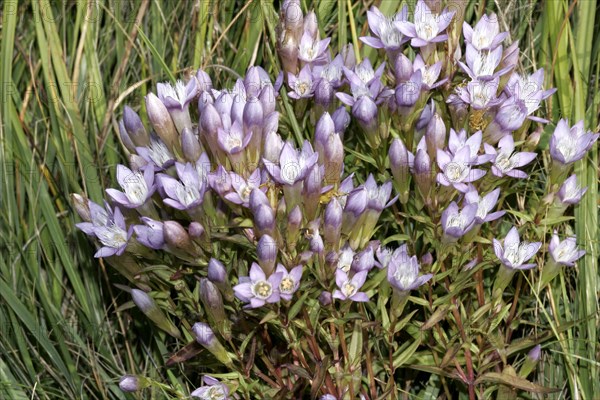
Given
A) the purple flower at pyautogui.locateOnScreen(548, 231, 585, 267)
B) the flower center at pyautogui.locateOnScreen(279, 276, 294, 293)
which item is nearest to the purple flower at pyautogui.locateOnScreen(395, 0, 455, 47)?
the purple flower at pyautogui.locateOnScreen(548, 231, 585, 267)

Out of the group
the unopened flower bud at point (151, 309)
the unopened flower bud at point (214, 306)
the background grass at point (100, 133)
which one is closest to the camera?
the unopened flower bud at point (214, 306)

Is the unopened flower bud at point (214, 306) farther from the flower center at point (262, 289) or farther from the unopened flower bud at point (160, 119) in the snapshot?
the unopened flower bud at point (160, 119)

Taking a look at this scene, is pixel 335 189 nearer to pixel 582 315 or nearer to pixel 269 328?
pixel 269 328

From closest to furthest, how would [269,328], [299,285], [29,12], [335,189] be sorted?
1. [299,285]
2. [335,189]
3. [269,328]
4. [29,12]

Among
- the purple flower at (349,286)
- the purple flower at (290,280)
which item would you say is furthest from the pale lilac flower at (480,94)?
the purple flower at (290,280)

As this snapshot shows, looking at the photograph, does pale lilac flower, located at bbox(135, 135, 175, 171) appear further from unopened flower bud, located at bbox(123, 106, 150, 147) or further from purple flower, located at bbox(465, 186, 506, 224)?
purple flower, located at bbox(465, 186, 506, 224)

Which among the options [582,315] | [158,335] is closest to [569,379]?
[582,315]
